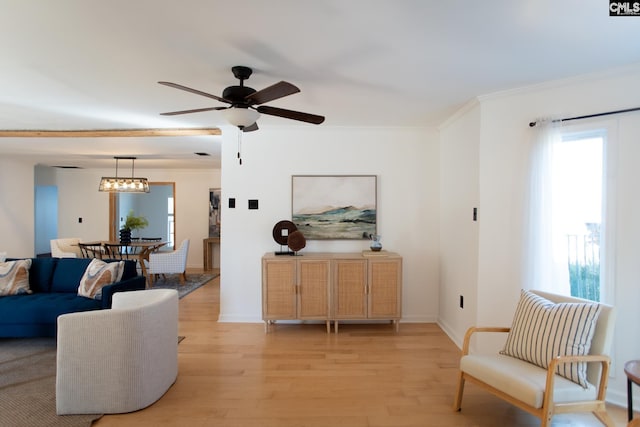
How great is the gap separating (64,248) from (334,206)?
5084 mm

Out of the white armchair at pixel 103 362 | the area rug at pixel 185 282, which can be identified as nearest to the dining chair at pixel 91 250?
the area rug at pixel 185 282

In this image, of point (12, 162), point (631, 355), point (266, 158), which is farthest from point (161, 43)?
point (12, 162)

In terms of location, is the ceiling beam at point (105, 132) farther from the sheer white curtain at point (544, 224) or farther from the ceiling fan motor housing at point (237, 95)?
the sheer white curtain at point (544, 224)

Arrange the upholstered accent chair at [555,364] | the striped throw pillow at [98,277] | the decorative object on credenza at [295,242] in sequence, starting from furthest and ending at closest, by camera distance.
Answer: the decorative object on credenza at [295,242], the striped throw pillow at [98,277], the upholstered accent chair at [555,364]

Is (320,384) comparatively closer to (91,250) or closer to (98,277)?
(98,277)

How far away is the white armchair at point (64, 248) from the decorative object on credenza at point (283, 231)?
13.5ft

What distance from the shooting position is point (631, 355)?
7.88ft

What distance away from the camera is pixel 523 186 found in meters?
2.88

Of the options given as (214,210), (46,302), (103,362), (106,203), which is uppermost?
(106,203)

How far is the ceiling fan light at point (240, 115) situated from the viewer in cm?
237

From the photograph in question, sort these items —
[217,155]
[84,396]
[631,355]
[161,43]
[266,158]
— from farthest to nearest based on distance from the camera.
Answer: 1. [217,155]
2. [266,158]
3. [631,355]
4. [84,396]
5. [161,43]

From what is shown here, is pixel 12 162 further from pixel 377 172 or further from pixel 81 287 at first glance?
pixel 377 172

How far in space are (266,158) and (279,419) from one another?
2912 mm

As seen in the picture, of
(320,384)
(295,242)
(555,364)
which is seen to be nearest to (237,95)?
(295,242)
